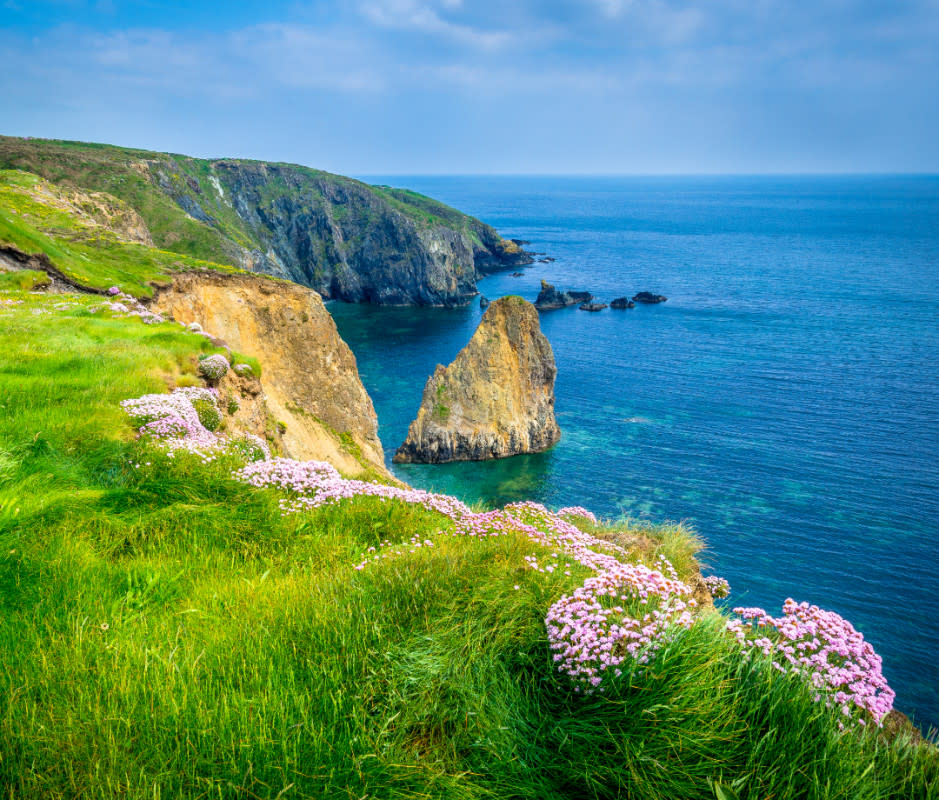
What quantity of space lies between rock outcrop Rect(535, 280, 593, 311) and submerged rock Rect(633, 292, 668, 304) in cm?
1064

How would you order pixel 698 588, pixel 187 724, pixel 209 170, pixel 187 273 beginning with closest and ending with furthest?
pixel 187 724
pixel 698 588
pixel 187 273
pixel 209 170

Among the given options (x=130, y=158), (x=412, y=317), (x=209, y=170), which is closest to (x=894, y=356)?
(x=412, y=317)

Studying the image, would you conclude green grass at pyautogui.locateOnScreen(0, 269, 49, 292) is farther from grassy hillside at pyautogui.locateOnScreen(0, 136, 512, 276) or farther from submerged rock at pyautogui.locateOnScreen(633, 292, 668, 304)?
submerged rock at pyautogui.locateOnScreen(633, 292, 668, 304)

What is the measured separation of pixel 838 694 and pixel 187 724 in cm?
467

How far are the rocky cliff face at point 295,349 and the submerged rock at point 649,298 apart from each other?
323ft

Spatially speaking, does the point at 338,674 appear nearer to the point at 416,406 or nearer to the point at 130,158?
the point at 416,406

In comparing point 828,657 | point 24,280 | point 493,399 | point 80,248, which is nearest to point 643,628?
point 828,657

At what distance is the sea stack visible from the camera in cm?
6209

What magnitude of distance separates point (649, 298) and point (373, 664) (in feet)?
437

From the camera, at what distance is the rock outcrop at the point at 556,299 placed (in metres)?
130

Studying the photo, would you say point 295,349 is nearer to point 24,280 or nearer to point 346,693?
point 24,280

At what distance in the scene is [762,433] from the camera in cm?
6406

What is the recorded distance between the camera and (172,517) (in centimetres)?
722

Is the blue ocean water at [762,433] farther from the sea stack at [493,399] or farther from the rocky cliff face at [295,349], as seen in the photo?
the rocky cliff face at [295,349]
